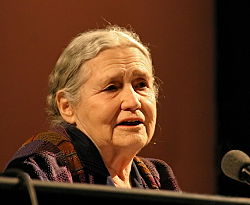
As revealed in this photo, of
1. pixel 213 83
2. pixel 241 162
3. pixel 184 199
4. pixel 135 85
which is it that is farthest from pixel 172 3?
pixel 184 199

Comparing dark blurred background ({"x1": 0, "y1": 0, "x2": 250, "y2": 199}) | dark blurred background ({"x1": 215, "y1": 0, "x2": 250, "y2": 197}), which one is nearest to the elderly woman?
dark blurred background ({"x1": 0, "y1": 0, "x2": 250, "y2": 199})

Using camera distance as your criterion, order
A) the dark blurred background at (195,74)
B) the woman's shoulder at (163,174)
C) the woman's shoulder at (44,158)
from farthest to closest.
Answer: the dark blurred background at (195,74) → the woman's shoulder at (163,174) → the woman's shoulder at (44,158)

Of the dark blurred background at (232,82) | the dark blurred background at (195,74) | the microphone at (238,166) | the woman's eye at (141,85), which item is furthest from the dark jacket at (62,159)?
the dark blurred background at (232,82)

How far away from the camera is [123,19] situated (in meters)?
2.73

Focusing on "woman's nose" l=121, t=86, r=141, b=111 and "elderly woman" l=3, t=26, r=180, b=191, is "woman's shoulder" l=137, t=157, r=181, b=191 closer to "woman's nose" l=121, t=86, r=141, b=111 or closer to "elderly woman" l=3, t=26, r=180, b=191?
"elderly woman" l=3, t=26, r=180, b=191

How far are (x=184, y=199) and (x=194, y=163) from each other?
77.2 inches

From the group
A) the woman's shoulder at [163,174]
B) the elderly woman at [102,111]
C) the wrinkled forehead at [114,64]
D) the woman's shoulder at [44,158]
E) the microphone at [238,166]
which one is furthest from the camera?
the woman's shoulder at [163,174]

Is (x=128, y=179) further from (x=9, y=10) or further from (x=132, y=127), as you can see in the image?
(x=9, y=10)

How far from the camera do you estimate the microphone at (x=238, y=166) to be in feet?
3.96

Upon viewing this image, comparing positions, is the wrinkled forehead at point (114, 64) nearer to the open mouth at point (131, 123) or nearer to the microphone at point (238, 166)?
the open mouth at point (131, 123)

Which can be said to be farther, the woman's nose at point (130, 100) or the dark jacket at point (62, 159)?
the woman's nose at point (130, 100)

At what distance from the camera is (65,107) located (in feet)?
6.12

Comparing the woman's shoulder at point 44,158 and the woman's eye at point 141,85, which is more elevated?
the woman's eye at point 141,85

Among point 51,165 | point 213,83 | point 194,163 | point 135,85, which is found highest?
point 135,85
